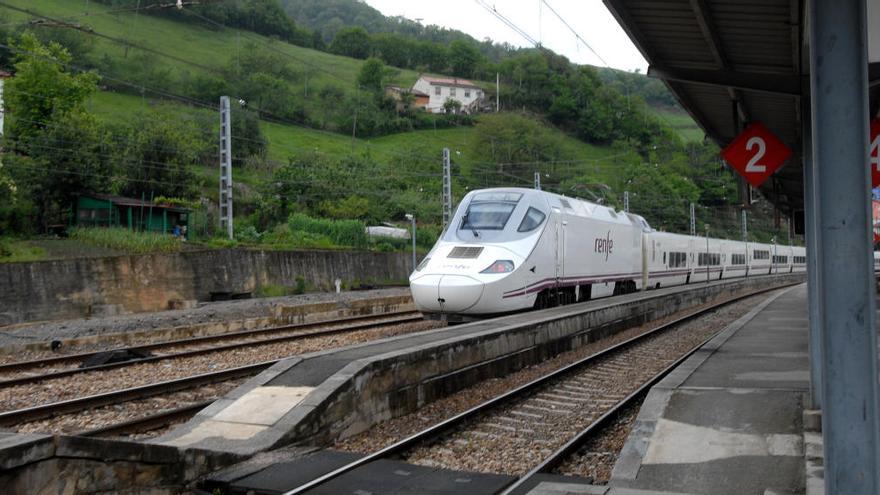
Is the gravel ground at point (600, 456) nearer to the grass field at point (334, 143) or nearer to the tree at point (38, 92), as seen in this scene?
A: the tree at point (38, 92)

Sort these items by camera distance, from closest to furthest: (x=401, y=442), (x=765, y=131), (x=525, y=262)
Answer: (x=401, y=442) < (x=765, y=131) < (x=525, y=262)

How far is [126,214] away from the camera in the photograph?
32062mm

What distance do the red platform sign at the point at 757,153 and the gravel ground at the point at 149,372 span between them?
8.01m

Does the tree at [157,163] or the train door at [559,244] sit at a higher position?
the tree at [157,163]

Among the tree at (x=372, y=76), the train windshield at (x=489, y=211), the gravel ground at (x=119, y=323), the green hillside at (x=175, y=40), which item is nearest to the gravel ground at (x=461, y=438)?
the train windshield at (x=489, y=211)

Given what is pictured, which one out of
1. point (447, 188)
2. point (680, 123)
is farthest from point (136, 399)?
point (680, 123)

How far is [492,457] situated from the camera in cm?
702

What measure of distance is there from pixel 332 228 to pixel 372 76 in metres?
65.3

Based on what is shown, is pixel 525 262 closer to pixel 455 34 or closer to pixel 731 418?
pixel 731 418

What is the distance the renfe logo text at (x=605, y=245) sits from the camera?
2022 centimetres

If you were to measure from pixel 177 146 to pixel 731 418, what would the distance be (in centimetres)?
3532

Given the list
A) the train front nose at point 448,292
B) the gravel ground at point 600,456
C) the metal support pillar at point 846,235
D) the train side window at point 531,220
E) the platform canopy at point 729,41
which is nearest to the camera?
the metal support pillar at point 846,235

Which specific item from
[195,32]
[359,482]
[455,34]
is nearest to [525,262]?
[359,482]

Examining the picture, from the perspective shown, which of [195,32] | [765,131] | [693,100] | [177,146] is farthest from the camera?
[195,32]
